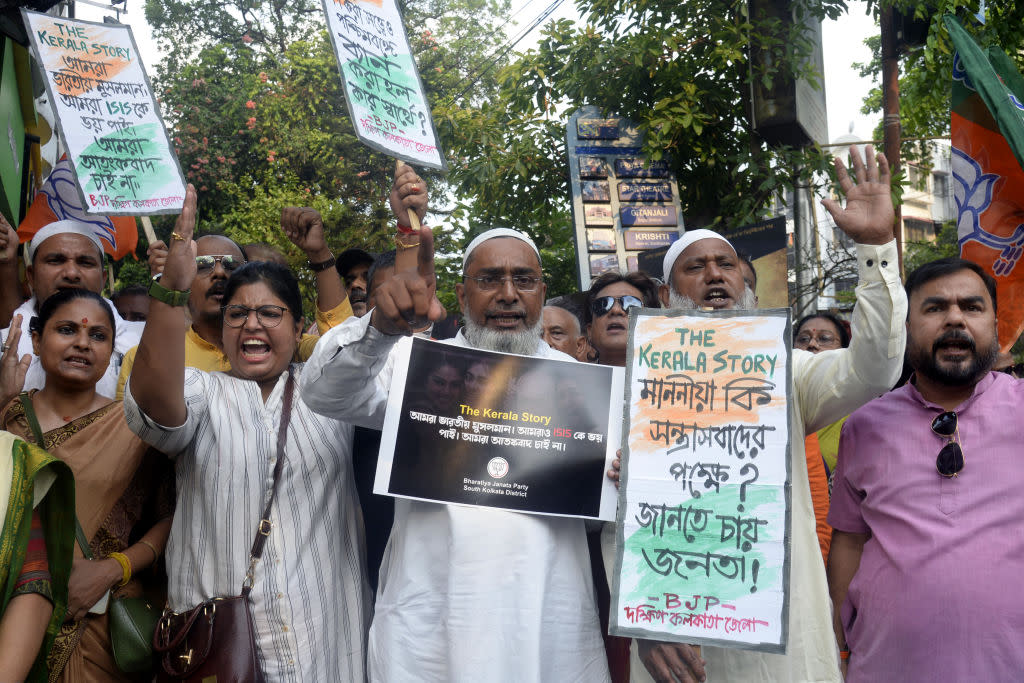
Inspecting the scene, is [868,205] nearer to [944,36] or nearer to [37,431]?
[37,431]

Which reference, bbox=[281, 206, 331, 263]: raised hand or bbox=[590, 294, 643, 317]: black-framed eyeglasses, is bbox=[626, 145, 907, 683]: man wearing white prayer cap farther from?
bbox=[281, 206, 331, 263]: raised hand

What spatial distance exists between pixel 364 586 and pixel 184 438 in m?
0.79

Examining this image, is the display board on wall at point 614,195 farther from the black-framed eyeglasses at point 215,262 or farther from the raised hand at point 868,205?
the raised hand at point 868,205

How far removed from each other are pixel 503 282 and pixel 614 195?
633 centimetres

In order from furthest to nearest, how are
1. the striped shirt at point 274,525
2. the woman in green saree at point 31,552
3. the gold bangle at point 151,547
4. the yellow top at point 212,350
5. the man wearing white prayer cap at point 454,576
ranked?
1. the yellow top at point 212,350
2. the gold bangle at point 151,547
3. the striped shirt at point 274,525
4. the man wearing white prayer cap at point 454,576
5. the woman in green saree at point 31,552

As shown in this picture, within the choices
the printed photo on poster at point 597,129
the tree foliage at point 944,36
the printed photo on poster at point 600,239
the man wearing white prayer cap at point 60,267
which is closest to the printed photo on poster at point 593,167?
the printed photo on poster at point 597,129

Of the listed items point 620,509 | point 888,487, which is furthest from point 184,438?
point 888,487

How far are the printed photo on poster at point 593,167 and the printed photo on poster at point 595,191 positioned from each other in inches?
2.4

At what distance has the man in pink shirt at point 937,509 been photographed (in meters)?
2.64

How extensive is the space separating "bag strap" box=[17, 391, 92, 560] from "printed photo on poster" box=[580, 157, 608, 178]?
6.63m

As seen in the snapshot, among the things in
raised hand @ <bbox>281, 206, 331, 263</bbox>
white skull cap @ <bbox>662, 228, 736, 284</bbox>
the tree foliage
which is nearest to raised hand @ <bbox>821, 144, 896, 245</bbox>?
white skull cap @ <bbox>662, 228, 736, 284</bbox>

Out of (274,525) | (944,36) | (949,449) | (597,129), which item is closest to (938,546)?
(949,449)

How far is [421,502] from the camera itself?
2908 mm

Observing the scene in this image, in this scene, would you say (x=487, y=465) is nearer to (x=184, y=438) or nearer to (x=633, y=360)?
(x=633, y=360)
